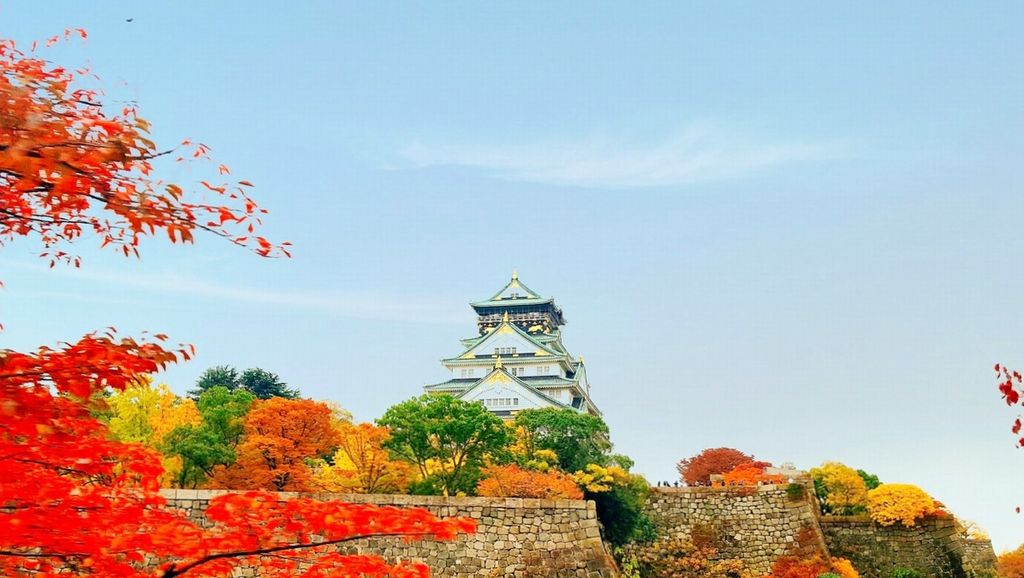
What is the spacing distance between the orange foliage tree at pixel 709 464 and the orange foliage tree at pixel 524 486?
72.0 feet

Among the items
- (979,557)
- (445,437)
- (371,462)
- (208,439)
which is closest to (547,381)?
(979,557)

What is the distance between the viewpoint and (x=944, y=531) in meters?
26.2

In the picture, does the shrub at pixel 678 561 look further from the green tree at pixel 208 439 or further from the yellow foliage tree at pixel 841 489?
the green tree at pixel 208 439

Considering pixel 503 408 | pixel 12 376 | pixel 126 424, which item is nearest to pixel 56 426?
pixel 12 376

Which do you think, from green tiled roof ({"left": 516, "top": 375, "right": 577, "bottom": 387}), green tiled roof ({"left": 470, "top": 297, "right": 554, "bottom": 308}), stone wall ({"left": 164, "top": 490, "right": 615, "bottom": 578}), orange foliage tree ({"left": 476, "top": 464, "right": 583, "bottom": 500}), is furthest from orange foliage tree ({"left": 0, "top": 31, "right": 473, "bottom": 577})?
green tiled roof ({"left": 470, "top": 297, "right": 554, "bottom": 308})

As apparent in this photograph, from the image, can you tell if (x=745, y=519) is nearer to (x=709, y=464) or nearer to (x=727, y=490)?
(x=727, y=490)

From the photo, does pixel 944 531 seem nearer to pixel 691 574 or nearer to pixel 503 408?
pixel 691 574

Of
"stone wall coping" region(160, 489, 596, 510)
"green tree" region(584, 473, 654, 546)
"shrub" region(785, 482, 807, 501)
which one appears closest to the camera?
"stone wall coping" region(160, 489, 596, 510)

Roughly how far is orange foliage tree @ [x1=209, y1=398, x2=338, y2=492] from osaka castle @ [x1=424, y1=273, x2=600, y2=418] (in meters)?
22.3

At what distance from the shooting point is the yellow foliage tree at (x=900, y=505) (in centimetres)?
2580

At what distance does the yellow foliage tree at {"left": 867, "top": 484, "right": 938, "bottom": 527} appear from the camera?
25.8 m

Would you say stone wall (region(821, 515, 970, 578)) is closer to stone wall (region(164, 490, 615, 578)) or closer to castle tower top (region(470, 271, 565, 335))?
stone wall (region(164, 490, 615, 578))

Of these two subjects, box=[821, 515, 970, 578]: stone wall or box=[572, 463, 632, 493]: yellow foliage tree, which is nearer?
box=[572, 463, 632, 493]: yellow foliage tree

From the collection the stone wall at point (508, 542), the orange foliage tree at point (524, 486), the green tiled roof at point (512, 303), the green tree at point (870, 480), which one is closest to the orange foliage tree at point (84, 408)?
the stone wall at point (508, 542)
